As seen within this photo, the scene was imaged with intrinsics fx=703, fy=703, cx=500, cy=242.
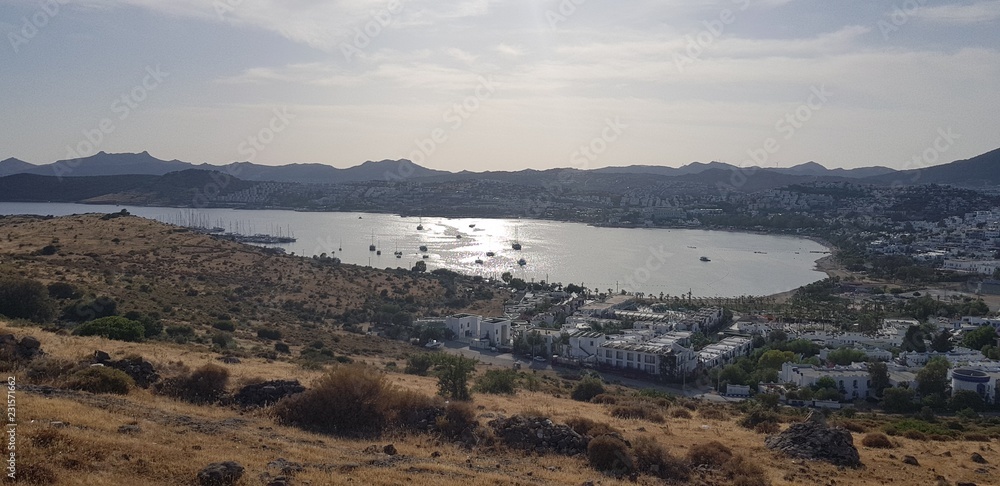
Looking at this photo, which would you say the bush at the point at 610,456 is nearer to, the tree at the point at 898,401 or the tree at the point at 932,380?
the tree at the point at 898,401

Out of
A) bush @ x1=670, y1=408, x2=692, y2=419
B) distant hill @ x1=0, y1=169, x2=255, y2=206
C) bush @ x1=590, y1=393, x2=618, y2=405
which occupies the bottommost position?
bush @ x1=590, y1=393, x2=618, y2=405

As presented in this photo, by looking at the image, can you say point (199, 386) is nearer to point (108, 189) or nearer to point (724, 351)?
point (724, 351)

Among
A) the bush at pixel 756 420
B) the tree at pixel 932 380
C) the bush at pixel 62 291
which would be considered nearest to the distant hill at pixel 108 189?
the bush at pixel 62 291

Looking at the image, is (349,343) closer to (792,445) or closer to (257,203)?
(792,445)

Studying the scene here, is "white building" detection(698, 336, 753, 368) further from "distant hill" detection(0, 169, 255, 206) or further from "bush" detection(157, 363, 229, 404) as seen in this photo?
"distant hill" detection(0, 169, 255, 206)

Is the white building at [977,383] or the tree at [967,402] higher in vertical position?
the white building at [977,383]

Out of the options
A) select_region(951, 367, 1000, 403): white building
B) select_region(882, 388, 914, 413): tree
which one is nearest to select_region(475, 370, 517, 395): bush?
select_region(882, 388, 914, 413): tree

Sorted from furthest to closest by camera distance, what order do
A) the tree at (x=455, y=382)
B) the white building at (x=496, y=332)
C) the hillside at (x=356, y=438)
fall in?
1. the white building at (x=496, y=332)
2. the tree at (x=455, y=382)
3. the hillside at (x=356, y=438)
